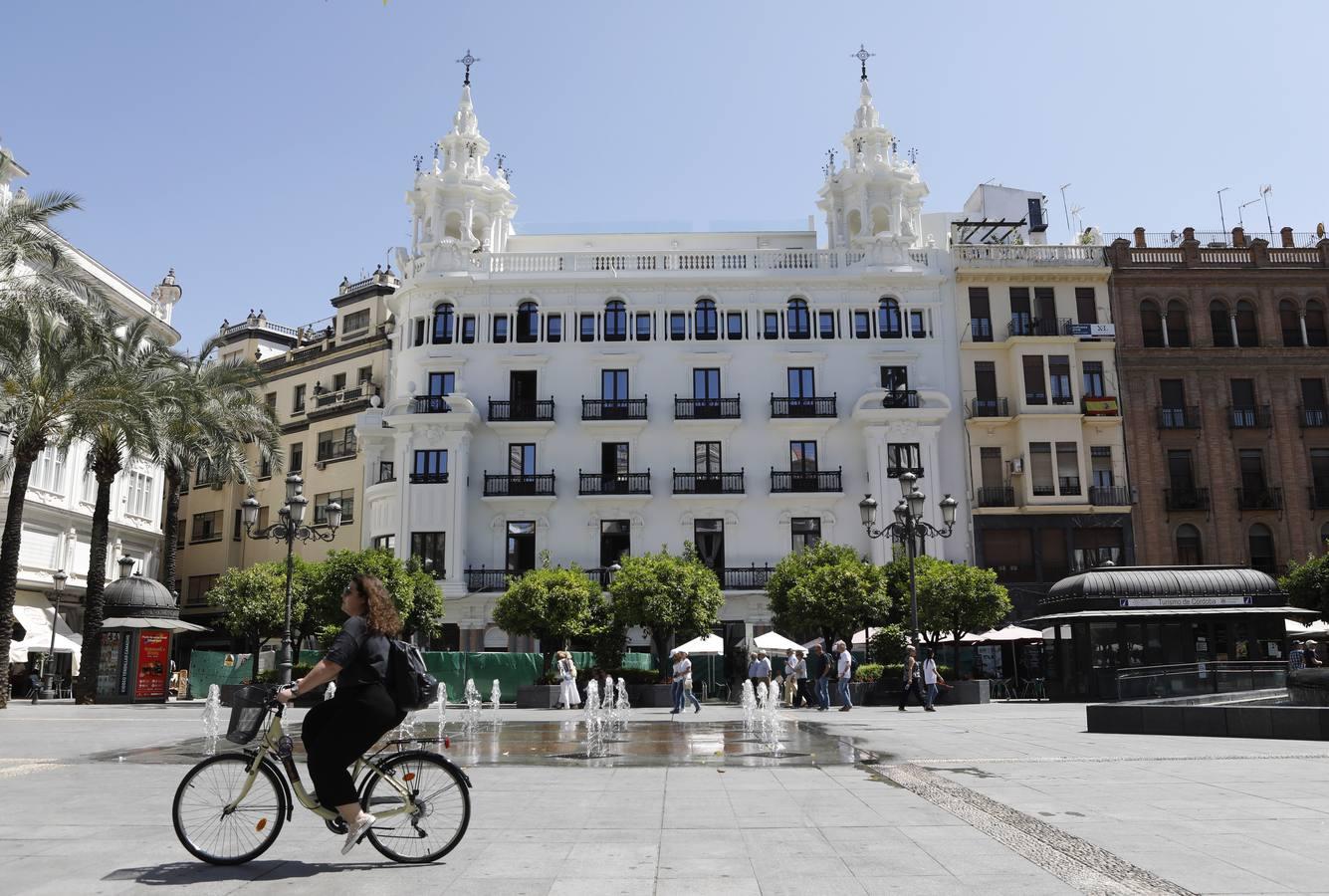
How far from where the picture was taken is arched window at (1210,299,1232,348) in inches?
1720

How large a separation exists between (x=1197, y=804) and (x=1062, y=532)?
115 ft

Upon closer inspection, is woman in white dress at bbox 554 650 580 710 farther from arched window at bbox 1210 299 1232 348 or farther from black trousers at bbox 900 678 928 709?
arched window at bbox 1210 299 1232 348

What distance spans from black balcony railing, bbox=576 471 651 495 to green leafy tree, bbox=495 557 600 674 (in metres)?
7.61

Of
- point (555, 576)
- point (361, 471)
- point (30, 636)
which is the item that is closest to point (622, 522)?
point (555, 576)

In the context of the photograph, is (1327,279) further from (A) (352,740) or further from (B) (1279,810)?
(A) (352,740)

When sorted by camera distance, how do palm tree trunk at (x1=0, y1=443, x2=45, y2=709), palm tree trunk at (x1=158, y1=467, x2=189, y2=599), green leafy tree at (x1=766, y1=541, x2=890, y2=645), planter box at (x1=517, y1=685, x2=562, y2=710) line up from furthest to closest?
palm tree trunk at (x1=158, y1=467, x2=189, y2=599) → green leafy tree at (x1=766, y1=541, x2=890, y2=645) → planter box at (x1=517, y1=685, x2=562, y2=710) → palm tree trunk at (x1=0, y1=443, x2=45, y2=709)

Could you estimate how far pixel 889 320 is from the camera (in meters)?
44.2

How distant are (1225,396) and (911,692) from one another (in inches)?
952

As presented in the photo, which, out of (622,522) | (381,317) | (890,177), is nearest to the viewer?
(622,522)

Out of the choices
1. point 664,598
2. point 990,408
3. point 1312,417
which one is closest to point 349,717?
point 664,598

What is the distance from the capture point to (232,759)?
6.36 metres

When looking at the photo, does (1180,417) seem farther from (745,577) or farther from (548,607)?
(548,607)

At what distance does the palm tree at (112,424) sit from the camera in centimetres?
2933

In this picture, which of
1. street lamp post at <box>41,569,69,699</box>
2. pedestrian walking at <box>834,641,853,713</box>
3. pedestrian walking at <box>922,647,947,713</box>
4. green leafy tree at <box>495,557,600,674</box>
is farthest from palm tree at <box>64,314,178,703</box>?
pedestrian walking at <box>922,647,947,713</box>
